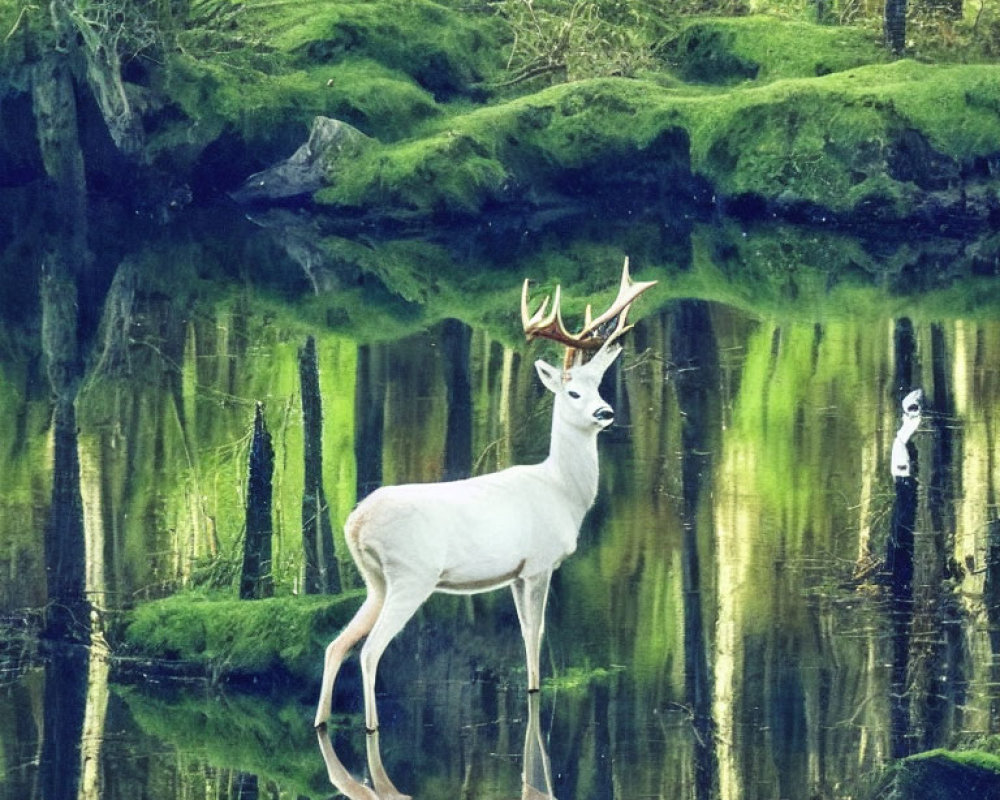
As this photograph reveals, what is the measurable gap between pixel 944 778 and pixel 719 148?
16.2 meters

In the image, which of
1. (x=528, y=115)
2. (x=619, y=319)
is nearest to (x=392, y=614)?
(x=619, y=319)

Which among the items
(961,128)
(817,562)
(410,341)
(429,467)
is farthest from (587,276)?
(817,562)

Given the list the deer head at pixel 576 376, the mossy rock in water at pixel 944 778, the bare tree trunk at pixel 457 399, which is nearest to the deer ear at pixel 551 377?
the deer head at pixel 576 376

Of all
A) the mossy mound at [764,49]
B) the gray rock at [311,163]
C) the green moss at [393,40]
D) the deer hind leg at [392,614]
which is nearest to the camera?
the deer hind leg at [392,614]

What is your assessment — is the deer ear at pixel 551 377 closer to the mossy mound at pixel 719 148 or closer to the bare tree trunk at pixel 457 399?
the bare tree trunk at pixel 457 399

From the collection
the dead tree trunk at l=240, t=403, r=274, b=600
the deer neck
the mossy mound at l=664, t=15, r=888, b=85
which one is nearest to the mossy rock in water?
the deer neck

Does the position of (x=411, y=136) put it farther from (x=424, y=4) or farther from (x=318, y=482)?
(x=318, y=482)

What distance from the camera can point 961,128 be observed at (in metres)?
26.3

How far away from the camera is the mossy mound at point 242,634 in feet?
41.0

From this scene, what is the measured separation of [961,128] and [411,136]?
19.2 feet

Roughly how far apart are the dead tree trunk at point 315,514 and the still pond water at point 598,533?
11 cm

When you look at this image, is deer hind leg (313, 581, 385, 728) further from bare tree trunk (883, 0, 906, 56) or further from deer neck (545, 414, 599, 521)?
bare tree trunk (883, 0, 906, 56)

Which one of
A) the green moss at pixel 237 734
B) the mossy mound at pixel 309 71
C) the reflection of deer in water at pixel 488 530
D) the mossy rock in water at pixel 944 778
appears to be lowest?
the mossy rock in water at pixel 944 778

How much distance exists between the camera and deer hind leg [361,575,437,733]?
1141 cm
